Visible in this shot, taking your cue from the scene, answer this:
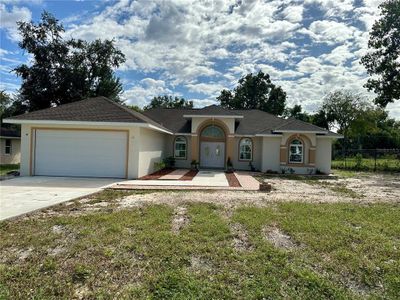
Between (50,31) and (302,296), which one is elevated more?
(50,31)

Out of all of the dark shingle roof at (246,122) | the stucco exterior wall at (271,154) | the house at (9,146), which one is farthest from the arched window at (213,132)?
the house at (9,146)

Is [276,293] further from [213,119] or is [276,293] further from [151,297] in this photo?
[213,119]

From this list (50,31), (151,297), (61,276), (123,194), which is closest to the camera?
(151,297)

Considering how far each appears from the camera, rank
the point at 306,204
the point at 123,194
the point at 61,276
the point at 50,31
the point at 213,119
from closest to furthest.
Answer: the point at 61,276 → the point at 306,204 → the point at 123,194 → the point at 213,119 → the point at 50,31

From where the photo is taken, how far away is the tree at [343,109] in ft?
→ 140

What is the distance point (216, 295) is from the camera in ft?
12.2

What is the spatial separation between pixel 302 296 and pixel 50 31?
3416cm

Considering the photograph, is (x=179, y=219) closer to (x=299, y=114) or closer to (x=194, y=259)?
(x=194, y=259)

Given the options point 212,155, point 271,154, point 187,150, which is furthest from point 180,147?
point 271,154

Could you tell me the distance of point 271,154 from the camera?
2100cm

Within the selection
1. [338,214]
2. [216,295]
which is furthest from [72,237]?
[338,214]

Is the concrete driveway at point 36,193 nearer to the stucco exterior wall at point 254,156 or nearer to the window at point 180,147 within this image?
the window at point 180,147

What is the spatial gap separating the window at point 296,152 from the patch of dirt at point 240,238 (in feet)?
49.8

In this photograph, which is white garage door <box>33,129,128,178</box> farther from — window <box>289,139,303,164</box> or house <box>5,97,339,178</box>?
window <box>289,139,303,164</box>
